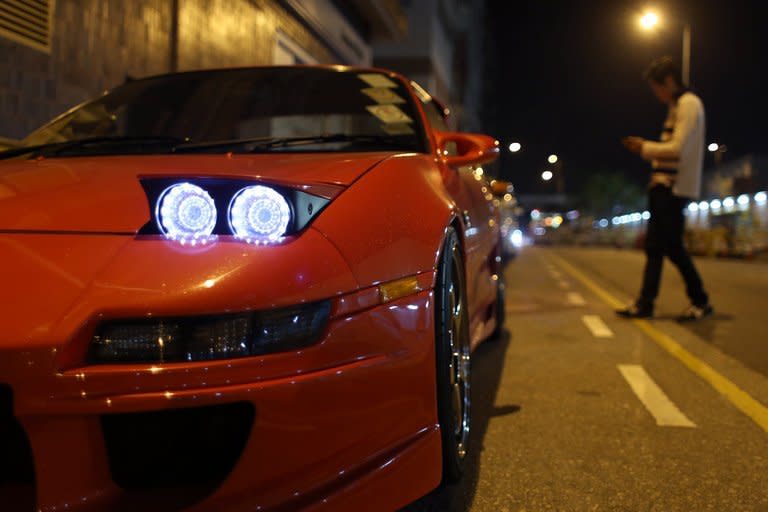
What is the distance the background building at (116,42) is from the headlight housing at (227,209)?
12.1ft

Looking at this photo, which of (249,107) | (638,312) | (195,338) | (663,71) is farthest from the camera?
(638,312)

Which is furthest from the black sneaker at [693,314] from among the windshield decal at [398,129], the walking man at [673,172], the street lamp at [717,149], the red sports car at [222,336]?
the street lamp at [717,149]

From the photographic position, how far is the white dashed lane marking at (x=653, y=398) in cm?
313

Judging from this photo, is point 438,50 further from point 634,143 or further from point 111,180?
point 111,180

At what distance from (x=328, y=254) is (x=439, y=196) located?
84cm

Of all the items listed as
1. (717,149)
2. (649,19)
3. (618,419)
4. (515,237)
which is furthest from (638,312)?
(717,149)

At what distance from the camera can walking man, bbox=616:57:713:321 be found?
582cm

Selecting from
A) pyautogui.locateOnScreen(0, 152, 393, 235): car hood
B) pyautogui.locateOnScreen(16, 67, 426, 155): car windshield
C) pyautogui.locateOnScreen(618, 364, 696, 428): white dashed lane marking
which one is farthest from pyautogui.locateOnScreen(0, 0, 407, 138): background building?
pyautogui.locateOnScreen(618, 364, 696, 428): white dashed lane marking

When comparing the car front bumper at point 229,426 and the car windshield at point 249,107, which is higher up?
the car windshield at point 249,107

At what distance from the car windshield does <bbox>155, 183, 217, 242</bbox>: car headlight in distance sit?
1.42 metres

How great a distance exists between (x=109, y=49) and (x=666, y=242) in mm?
4991

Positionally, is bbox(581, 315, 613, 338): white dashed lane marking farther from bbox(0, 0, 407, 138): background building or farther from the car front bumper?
bbox(0, 0, 407, 138): background building

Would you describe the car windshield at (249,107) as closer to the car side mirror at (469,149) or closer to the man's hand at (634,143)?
the car side mirror at (469,149)

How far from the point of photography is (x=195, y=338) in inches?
58.9
